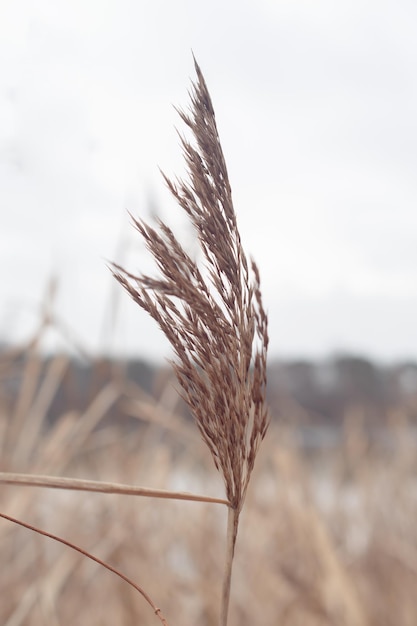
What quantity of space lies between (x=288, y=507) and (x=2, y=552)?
0.84m

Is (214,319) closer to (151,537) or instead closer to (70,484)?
(70,484)

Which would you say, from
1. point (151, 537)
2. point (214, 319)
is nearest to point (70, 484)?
point (214, 319)

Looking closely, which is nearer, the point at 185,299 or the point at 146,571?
the point at 185,299

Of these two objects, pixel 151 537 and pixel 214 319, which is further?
pixel 151 537

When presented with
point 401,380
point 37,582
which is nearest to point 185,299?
point 37,582

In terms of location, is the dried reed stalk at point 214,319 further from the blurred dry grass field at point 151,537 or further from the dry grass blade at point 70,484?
the blurred dry grass field at point 151,537

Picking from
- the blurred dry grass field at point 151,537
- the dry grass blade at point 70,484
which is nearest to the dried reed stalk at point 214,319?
the dry grass blade at point 70,484

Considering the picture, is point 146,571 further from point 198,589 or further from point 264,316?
point 264,316

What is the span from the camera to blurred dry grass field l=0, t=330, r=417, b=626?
5.08 ft

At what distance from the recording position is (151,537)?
2035 millimetres

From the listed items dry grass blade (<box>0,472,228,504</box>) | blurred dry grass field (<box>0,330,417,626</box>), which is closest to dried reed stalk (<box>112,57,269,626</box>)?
dry grass blade (<box>0,472,228,504</box>)

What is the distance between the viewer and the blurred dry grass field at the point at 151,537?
1547 mm

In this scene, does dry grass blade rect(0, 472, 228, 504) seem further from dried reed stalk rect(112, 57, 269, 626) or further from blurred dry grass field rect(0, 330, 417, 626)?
blurred dry grass field rect(0, 330, 417, 626)

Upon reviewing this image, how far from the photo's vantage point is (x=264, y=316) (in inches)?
15.3
